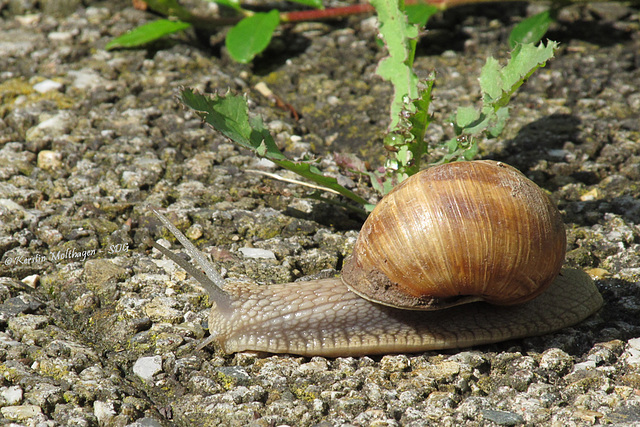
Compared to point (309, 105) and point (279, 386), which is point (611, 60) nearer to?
point (309, 105)

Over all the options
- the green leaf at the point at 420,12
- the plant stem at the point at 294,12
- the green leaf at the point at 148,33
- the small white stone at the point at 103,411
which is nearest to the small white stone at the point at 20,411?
the small white stone at the point at 103,411

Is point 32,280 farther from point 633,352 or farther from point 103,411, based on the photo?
point 633,352

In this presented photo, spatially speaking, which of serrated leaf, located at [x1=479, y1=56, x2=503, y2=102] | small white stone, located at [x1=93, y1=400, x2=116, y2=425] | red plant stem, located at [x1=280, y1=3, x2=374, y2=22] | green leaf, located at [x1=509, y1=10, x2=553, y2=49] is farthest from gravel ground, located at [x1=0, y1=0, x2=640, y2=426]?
serrated leaf, located at [x1=479, y1=56, x2=503, y2=102]

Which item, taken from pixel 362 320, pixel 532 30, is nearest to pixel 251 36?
pixel 532 30

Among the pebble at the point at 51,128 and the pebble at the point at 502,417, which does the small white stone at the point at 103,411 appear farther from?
the pebble at the point at 51,128


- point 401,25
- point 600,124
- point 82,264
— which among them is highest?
point 401,25

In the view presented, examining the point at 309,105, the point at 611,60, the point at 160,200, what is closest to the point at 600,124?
the point at 611,60

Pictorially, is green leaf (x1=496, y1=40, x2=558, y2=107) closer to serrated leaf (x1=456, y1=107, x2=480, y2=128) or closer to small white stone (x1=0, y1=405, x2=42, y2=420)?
serrated leaf (x1=456, y1=107, x2=480, y2=128)
